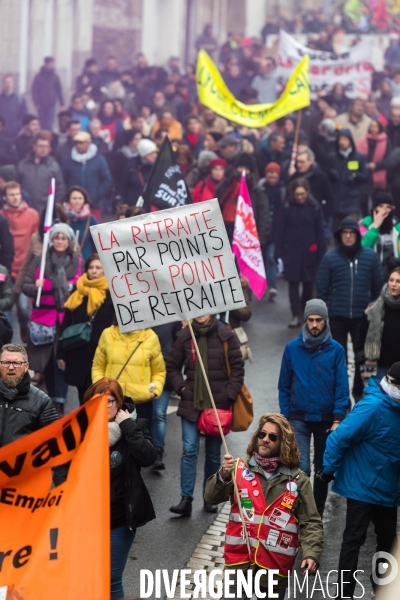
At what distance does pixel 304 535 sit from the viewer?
20.4ft

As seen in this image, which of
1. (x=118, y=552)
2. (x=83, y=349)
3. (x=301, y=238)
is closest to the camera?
(x=118, y=552)

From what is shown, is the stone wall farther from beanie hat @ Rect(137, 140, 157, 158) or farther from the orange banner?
the orange banner

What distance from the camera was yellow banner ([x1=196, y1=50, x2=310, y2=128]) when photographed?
14906mm

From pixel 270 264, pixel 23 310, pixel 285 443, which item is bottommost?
pixel 270 264

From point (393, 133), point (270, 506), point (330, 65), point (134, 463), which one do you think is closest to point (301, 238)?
point (393, 133)

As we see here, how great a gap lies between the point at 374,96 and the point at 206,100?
365 inches

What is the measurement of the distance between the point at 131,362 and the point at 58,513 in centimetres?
348

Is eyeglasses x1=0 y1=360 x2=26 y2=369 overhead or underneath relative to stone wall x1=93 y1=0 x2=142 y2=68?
overhead

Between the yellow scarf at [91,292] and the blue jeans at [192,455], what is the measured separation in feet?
5.04

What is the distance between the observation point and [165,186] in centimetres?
1241

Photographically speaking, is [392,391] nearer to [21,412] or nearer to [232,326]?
[21,412]

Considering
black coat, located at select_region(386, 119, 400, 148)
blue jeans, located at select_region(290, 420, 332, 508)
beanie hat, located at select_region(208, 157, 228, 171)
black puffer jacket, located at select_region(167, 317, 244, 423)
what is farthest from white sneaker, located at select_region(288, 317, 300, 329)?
blue jeans, located at select_region(290, 420, 332, 508)

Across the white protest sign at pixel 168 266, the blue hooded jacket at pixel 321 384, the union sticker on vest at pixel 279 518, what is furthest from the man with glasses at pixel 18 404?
the blue hooded jacket at pixel 321 384

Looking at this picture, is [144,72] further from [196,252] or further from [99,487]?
[99,487]
